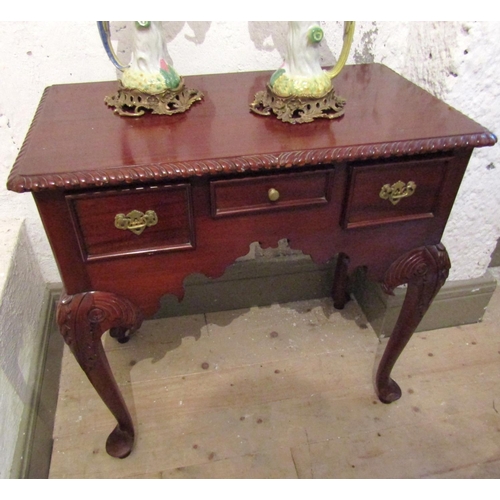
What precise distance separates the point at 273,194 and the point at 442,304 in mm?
921

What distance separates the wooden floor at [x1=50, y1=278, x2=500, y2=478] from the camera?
44.6 inches

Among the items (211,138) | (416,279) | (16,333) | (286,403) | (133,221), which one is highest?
(211,138)

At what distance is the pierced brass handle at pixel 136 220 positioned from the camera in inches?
29.6

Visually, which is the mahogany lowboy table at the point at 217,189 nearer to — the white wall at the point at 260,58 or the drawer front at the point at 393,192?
the drawer front at the point at 393,192

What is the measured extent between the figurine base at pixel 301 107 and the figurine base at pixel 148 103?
0.50 ft

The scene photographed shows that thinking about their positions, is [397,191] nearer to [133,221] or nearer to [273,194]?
[273,194]

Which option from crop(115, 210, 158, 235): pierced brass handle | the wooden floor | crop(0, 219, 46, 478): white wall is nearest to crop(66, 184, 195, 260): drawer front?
crop(115, 210, 158, 235): pierced brass handle

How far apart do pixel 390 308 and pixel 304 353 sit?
1.02ft

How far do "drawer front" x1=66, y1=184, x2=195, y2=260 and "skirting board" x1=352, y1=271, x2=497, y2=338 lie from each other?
2.68ft

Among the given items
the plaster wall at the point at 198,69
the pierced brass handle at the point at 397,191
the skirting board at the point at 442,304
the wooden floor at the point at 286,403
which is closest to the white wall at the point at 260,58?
the plaster wall at the point at 198,69

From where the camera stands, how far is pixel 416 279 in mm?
991

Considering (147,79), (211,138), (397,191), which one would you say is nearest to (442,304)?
(397,191)

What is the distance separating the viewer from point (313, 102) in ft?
2.83

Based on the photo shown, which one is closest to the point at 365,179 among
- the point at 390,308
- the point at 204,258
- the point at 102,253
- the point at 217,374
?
the point at 204,258
